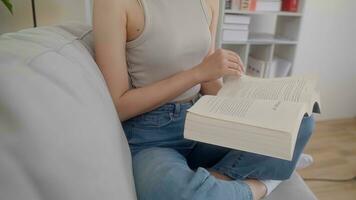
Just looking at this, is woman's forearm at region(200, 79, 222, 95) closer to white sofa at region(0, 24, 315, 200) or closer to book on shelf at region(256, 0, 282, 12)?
white sofa at region(0, 24, 315, 200)

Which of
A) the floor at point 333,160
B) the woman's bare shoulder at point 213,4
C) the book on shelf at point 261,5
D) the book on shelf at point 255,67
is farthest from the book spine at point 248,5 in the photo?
the floor at point 333,160

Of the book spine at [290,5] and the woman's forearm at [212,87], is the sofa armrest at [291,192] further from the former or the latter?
the book spine at [290,5]

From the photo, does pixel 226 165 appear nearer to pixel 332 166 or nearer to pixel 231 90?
pixel 231 90

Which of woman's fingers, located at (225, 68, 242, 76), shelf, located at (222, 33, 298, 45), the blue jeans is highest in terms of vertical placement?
woman's fingers, located at (225, 68, 242, 76)

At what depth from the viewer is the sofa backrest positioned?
13.8 inches

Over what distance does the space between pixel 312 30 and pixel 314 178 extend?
963 mm

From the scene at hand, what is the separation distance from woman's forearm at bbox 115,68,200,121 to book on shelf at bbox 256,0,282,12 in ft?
3.37

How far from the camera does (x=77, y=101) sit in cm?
43

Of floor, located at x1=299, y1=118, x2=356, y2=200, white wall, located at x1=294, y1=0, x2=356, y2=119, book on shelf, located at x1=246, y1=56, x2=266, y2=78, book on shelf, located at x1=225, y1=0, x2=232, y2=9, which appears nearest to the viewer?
floor, located at x1=299, y1=118, x2=356, y2=200

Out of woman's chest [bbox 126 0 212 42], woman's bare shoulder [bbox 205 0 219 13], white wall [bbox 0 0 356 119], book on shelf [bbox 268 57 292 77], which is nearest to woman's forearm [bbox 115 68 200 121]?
woman's chest [bbox 126 0 212 42]

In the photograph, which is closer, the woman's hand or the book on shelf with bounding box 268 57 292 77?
the woman's hand

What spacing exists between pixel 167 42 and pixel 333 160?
1.40m

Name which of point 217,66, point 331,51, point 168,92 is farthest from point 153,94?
point 331,51

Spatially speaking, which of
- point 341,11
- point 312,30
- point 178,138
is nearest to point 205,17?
point 178,138
